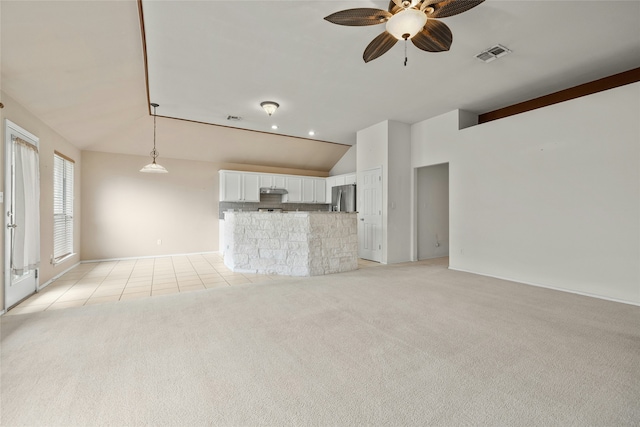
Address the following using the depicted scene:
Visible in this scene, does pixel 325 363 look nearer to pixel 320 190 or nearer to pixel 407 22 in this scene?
pixel 407 22

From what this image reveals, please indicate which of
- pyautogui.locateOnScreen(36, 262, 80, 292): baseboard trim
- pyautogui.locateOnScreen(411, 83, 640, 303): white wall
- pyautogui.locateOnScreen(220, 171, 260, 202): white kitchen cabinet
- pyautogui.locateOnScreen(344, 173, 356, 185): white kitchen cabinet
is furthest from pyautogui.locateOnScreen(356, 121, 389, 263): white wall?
pyautogui.locateOnScreen(36, 262, 80, 292): baseboard trim

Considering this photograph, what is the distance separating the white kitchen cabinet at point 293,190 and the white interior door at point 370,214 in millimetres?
2399

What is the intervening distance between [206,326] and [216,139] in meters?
5.25

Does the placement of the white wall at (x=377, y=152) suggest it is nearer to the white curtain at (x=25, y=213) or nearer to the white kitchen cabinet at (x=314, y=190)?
the white kitchen cabinet at (x=314, y=190)

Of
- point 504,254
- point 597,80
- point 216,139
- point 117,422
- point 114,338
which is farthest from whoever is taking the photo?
point 216,139

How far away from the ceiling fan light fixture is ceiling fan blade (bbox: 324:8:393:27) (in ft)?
0.42

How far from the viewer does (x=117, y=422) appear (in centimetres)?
143

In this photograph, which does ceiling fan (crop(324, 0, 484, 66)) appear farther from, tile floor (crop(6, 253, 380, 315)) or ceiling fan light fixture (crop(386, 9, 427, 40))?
tile floor (crop(6, 253, 380, 315))

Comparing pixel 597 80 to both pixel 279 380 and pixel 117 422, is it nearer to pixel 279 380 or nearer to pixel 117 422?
pixel 279 380

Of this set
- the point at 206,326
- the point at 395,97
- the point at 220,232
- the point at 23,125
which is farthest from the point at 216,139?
the point at 206,326

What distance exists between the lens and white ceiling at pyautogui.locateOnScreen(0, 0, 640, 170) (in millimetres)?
2572

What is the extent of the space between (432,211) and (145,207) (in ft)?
22.7

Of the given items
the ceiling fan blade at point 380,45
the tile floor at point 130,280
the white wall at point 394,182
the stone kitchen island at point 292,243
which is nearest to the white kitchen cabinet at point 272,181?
the tile floor at point 130,280

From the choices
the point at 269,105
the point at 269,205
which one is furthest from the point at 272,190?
the point at 269,105
